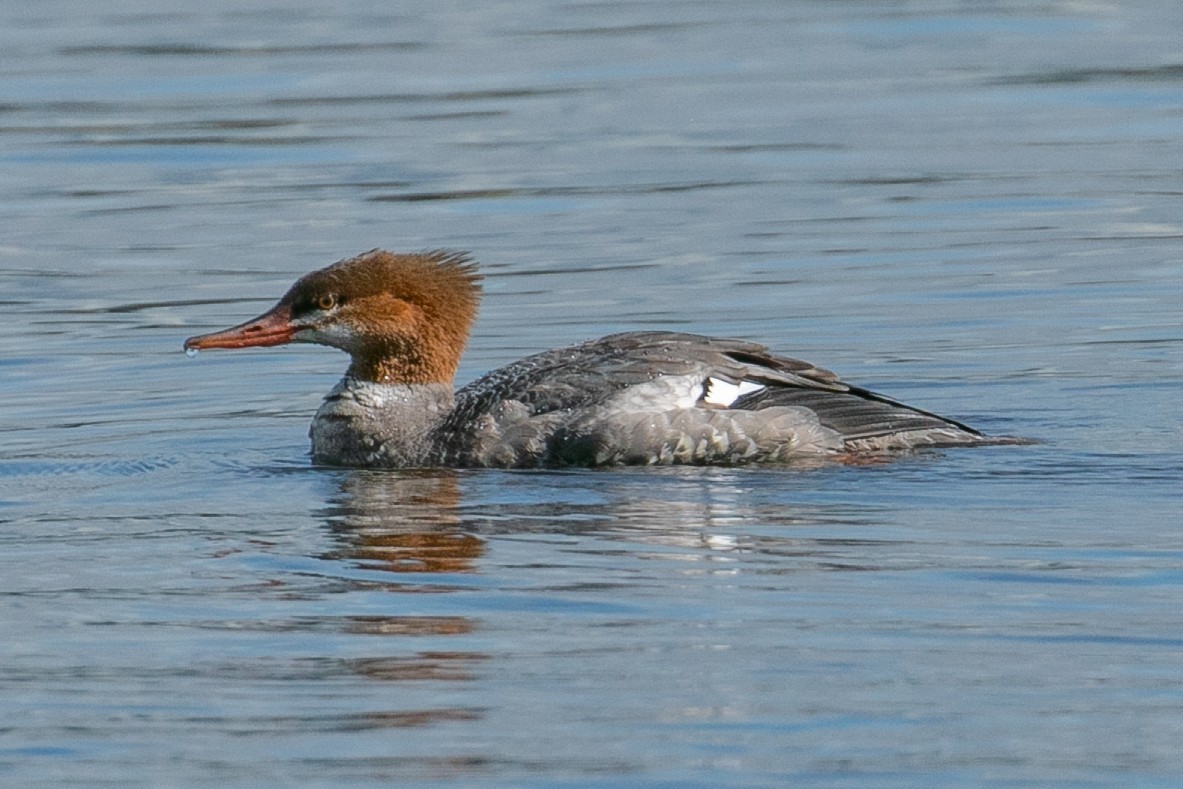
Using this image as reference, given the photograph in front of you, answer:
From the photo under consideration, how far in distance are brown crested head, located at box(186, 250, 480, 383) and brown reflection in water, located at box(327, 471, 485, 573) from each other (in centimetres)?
60

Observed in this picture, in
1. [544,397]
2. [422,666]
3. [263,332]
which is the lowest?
[422,666]

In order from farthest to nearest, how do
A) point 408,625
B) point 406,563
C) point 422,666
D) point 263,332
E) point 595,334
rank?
point 595,334, point 263,332, point 406,563, point 408,625, point 422,666

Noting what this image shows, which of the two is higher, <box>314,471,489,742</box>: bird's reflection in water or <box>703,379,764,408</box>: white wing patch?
<box>703,379,764,408</box>: white wing patch

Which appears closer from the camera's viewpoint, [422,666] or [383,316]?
[422,666]

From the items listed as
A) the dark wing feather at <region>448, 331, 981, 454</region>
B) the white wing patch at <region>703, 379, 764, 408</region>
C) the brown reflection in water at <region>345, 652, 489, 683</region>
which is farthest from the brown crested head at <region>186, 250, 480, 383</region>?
the brown reflection in water at <region>345, 652, 489, 683</region>

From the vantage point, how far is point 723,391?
986 cm

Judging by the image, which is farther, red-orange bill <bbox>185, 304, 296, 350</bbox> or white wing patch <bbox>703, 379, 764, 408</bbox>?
red-orange bill <bbox>185, 304, 296, 350</bbox>

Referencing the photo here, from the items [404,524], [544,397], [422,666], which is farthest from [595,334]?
[422,666]

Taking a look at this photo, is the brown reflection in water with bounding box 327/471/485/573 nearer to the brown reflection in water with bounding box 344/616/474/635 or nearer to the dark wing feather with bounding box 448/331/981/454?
the dark wing feather with bounding box 448/331/981/454

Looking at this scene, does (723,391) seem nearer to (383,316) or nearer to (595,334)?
(383,316)

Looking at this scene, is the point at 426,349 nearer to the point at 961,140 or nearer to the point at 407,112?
the point at 961,140

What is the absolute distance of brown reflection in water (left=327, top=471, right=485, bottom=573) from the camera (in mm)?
8172

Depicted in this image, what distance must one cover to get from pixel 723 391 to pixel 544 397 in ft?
2.39

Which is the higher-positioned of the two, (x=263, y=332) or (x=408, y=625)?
(x=263, y=332)
